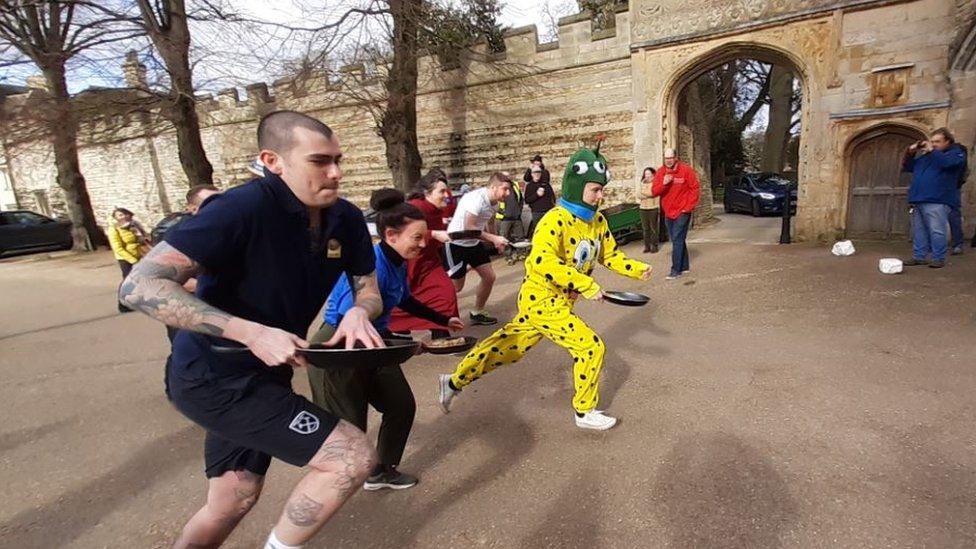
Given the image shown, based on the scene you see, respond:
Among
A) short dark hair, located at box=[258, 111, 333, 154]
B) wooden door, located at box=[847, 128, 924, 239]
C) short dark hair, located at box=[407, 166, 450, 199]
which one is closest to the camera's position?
short dark hair, located at box=[258, 111, 333, 154]

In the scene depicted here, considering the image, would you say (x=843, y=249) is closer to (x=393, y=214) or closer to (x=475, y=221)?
(x=475, y=221)

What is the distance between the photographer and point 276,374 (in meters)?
1.87

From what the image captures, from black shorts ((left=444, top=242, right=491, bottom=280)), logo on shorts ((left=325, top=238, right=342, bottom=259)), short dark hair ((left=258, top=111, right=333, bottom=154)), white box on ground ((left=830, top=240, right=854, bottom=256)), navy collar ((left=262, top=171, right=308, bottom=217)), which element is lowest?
white box on ground ((left=830, top=240, right=854, bottom=256))

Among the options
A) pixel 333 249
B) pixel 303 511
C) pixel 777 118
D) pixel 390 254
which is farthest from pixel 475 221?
pixel 777 118

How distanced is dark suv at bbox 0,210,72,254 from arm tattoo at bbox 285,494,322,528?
22006mm

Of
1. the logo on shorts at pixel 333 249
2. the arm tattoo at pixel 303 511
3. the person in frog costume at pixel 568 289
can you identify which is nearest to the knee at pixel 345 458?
the arm tattoo at pixel 303 511

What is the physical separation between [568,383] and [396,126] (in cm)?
932

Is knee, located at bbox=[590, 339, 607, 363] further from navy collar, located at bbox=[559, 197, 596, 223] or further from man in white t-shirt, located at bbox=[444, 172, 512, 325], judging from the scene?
man in white t-shirt, located at bbox=[444, 172, 512, 325]

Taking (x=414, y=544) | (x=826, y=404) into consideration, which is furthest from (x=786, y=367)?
(x=414, y=544)

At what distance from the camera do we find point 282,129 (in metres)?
1.81

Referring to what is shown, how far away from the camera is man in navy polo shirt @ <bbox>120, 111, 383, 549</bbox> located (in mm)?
1558

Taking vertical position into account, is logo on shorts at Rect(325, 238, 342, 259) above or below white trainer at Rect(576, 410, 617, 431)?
above

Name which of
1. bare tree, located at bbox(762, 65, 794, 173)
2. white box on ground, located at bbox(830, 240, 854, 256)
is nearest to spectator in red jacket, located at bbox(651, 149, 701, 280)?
white box on ground, located at bbox(830, 240, 854, 256)

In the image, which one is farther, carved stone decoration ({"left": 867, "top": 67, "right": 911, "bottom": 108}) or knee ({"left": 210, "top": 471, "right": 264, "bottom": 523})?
carved stone decoration ({"left": 867, "top": 67, "right": 911, "bottom": 108})
